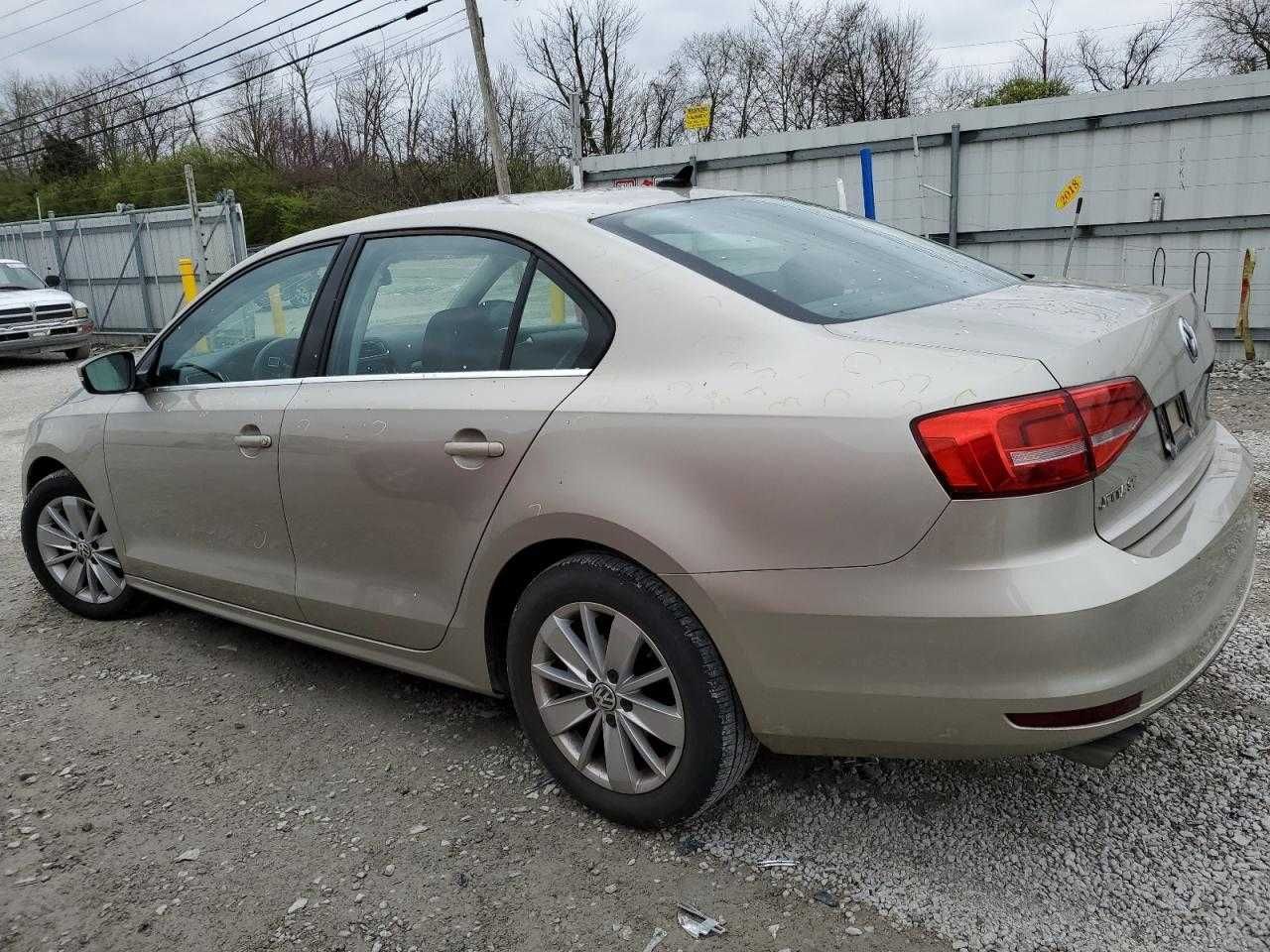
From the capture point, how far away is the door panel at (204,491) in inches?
128

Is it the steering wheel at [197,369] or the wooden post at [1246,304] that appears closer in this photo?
the steering wheel at [197,369]

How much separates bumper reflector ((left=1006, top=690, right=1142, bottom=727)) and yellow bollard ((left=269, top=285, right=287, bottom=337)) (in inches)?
99.2

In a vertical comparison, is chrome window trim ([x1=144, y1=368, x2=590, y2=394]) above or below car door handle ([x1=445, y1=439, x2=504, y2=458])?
above

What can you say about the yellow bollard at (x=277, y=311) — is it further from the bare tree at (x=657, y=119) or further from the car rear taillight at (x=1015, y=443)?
the bare tree at (x=657, y=119)

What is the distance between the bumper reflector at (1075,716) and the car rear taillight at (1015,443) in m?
0.44

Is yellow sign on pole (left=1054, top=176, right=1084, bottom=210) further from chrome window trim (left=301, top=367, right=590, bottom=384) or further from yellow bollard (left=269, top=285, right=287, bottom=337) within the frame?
chrome window trim (left=301, top=367, right=590, bottom=384)

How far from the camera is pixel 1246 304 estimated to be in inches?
356

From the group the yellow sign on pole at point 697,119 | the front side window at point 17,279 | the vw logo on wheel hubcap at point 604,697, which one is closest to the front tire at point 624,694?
the vw logo on wheel hubcap at point 604,697

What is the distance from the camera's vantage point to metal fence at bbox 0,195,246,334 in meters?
17.0

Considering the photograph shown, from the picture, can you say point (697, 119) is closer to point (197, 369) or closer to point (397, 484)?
point (197, 369)

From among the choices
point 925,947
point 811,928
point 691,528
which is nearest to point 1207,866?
point 925,947

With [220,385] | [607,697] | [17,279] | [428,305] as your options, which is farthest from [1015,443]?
[17,279]

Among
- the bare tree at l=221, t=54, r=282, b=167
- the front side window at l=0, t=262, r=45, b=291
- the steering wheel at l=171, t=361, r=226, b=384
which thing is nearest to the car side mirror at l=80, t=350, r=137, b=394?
the steering wheel at l=171, t=361, r=226, b=384

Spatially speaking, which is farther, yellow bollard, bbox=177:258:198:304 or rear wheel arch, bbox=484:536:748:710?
yellow bollard, bbox=177:258:198:304
